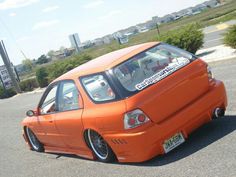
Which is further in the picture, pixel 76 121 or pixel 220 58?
pixel 220 58

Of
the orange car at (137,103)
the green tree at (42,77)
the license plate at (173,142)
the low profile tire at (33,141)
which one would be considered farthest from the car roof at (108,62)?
the green tree at (42,77)

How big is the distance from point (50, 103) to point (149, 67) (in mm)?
2464

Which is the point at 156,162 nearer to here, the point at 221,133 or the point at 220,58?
the point at 221,133

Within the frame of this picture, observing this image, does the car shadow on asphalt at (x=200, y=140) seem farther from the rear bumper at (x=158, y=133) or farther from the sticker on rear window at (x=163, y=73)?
the sticker on rear window at (x=163, y=73)

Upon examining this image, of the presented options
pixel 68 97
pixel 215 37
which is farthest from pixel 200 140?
pixel 215 37

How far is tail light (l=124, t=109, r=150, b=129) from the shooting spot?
6.26 meters

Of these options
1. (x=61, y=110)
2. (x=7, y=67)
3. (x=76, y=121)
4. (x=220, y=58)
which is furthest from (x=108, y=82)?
(x=7, y=67)

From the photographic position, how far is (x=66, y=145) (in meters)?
8.16

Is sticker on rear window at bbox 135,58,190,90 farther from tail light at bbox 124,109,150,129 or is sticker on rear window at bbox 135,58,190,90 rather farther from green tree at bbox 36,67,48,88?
green tree at bbox 36,67,48,88

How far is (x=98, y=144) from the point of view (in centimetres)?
718

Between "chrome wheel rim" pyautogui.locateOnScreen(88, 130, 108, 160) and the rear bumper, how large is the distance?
38cm

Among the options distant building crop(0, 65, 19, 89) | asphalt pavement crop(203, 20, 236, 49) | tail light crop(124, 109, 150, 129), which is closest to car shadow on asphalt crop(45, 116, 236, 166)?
tail light crop(124, 109, 150, 129)

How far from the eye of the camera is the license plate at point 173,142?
6.45m

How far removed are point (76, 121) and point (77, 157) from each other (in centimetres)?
133
